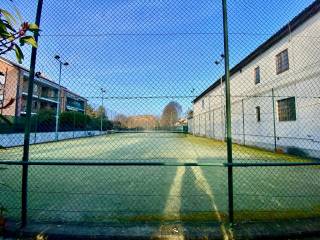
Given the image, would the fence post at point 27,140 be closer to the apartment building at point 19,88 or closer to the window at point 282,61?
the apartment building at point 19,88

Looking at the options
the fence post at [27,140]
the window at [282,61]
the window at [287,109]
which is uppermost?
the window at [282,61]

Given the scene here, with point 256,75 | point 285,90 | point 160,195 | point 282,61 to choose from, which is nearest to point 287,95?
point 285,90

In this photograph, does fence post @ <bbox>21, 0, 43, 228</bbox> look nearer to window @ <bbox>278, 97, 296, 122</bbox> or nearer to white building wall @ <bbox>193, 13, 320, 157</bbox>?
white building wall @ <bbox>193, 13, 320, 157</bbox>

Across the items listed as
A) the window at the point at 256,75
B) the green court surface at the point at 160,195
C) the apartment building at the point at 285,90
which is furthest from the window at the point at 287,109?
the green court surface at the point at 160,195

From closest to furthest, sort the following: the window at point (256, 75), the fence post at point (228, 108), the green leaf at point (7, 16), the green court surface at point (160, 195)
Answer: the green leaf at point (7, 16)
the fence post at point (228, 108)
the green court surface at point (160, 195)
the window at point (256, 75)

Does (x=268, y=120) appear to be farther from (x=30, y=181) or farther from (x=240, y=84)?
(x=30, y=181)

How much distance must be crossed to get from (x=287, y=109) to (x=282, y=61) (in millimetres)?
2783

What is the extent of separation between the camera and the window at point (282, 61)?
12.9m

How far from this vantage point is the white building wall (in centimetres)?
1051

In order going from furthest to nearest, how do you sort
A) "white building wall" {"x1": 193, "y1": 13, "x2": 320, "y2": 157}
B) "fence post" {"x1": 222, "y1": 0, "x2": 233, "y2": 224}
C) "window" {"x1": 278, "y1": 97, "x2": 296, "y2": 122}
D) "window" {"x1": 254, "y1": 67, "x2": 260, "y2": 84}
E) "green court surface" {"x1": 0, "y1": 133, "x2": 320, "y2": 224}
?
"window" {"x1": 254, "y1": 67, "x2": 260, "y2": 84} → "window" {"x1": 278, "y1": 97, "x2": 296, "y2": 122} → "white building wall" {"x1": 193, "y1": 13, "x2": 320, "y2": 157} → "green court surface" {"x1": 0, "y1": 133, "x2": 320, "y2": 224} → "fence post" {"x1": 222, "y1": 0, "x2": 233, "y2": 224}

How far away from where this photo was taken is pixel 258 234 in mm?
2943

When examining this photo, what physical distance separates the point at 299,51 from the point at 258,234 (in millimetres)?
11401

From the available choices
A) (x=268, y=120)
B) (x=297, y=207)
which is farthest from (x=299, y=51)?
(x=297, y=207)

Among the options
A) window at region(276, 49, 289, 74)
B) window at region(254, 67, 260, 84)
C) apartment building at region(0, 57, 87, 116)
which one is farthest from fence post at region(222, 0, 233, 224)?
window at region(254, 67, 260, 84)
